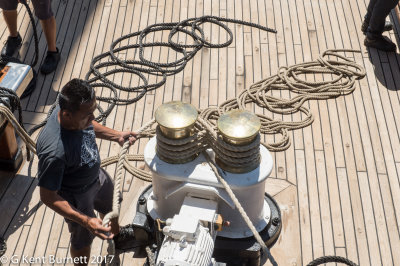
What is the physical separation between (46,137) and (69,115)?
154 mm

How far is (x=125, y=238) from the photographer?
10.1 feet

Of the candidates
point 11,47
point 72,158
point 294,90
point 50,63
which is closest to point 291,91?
point 294,90

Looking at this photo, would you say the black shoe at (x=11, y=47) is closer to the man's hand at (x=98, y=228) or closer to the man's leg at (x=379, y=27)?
the man's hand at (x=98, y=228)

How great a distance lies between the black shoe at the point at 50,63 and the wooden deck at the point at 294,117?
80 millimetres

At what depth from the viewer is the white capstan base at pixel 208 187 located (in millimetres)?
2725

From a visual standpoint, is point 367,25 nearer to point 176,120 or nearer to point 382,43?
point 382,43

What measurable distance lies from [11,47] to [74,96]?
2544 millimetres

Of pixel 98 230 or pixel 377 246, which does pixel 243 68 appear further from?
pixel 98 230

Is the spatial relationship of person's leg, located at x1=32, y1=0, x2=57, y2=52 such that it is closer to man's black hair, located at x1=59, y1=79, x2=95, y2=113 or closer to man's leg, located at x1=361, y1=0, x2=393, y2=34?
man's black hair, located at x1=59, y1=79, x2=95, y2=113

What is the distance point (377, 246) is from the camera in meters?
3.07

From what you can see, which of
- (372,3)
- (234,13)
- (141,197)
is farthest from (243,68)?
(141,197)

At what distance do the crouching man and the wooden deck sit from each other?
690 millimetres

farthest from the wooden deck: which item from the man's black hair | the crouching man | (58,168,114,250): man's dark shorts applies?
the man's black hair

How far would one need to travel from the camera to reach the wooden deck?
3148 millimetres
